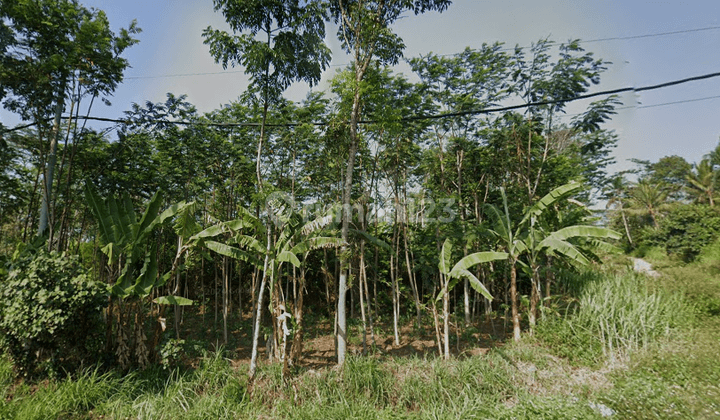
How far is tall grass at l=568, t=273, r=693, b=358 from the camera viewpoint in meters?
6.80

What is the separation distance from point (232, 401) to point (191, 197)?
6.43 m

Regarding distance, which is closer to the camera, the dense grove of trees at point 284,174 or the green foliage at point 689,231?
the dense grove of trees at point 284,174

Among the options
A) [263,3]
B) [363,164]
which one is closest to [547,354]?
[363,164]

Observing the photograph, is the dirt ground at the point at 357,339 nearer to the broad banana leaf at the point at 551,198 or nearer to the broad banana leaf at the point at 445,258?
the broad banana leaf at the point at 445,258

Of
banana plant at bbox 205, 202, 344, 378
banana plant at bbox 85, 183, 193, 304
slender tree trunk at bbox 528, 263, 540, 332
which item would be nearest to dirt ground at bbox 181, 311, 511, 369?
slender tree trunk at bbox 528, 263, 540, 332

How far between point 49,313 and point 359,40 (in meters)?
7.83

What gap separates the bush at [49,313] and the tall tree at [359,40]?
4.74m

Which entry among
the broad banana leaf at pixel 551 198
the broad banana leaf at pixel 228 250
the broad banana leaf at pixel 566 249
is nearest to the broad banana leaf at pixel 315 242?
the broad banana leaf at pixel 228 250

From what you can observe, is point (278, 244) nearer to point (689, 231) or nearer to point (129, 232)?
point (129, 232)

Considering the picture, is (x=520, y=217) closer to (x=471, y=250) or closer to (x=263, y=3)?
(x=471, y=250)

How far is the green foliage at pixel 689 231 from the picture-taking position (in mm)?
15828

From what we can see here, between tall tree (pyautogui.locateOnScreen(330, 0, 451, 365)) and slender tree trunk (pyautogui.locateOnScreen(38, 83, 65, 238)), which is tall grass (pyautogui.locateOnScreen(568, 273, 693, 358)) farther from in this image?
slender tree trunk (pyautogui.locateOnScreen(38, 83, 65, 238))

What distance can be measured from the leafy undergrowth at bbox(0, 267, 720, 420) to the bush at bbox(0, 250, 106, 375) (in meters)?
0.41

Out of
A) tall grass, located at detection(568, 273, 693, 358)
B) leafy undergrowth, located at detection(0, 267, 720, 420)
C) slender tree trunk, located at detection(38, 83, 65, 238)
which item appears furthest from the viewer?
tall grass, located at detection(568, 273, 693, 358)
